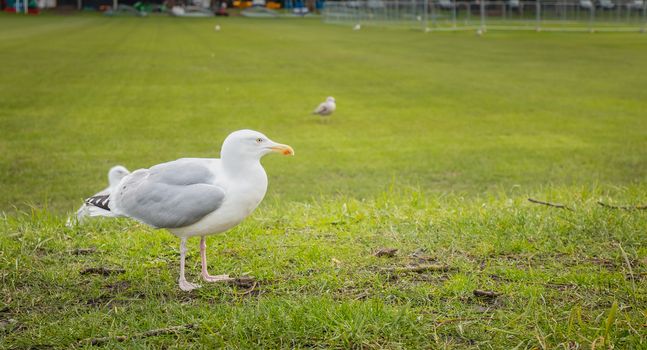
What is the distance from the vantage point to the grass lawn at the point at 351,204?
3568 mm

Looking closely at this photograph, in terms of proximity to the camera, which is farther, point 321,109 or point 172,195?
point 321,109

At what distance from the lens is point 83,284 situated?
164 inches

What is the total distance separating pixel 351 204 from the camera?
19.5 feet

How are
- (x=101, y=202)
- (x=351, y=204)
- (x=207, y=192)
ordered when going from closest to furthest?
(x=207, y=192), (x=101, y=202), (x=351, y=204)

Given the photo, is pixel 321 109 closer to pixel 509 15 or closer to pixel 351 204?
pixel 351 204

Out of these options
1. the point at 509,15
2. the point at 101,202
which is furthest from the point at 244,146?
the point at 509,15

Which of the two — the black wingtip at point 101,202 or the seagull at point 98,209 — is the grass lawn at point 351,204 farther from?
the black wingtip at point 101,202

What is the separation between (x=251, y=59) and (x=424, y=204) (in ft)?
52.1

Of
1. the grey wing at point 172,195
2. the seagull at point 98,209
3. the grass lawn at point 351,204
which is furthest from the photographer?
the seagull at point 98,209

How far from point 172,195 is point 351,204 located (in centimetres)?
211

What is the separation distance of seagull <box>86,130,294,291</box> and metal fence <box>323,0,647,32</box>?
31.6 m

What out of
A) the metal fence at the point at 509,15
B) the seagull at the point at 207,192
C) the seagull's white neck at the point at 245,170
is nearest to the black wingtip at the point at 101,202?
the seagull at the point at 207,192

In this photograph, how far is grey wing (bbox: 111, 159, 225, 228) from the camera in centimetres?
395

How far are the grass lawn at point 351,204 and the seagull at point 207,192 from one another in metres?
0.35
